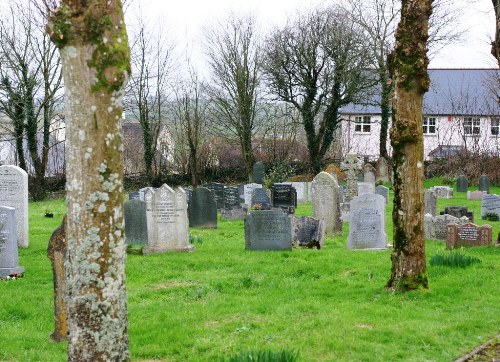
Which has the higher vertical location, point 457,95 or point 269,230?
point 457,95

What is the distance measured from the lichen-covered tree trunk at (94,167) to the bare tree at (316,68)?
34.4 m

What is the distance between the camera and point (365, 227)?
42.1 ft

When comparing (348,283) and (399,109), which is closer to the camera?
(399,109)

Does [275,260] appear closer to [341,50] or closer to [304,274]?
[304,274]

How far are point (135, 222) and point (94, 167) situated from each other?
9908 millimetres

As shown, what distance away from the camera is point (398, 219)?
8297 millimetres

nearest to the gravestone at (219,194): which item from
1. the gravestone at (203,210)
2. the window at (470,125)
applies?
the gravestone at (203,210)

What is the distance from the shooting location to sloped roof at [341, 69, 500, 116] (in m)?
46.6

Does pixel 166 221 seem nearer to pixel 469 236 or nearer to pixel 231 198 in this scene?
pixel 469 236

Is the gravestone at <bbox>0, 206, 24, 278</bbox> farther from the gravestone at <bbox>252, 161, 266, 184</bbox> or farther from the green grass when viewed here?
the gravestone at <bbox>252, 161, 266, 184</bbox>

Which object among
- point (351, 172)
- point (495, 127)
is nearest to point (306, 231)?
point (351, 172)

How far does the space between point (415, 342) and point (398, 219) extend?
230 cm

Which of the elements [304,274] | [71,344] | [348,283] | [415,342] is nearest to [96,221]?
[71,344]

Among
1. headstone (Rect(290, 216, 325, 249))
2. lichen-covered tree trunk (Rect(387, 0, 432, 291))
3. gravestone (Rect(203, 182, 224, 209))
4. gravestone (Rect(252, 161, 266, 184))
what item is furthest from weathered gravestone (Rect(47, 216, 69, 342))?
gravestone (Rect(252, 161, 266, 184))
